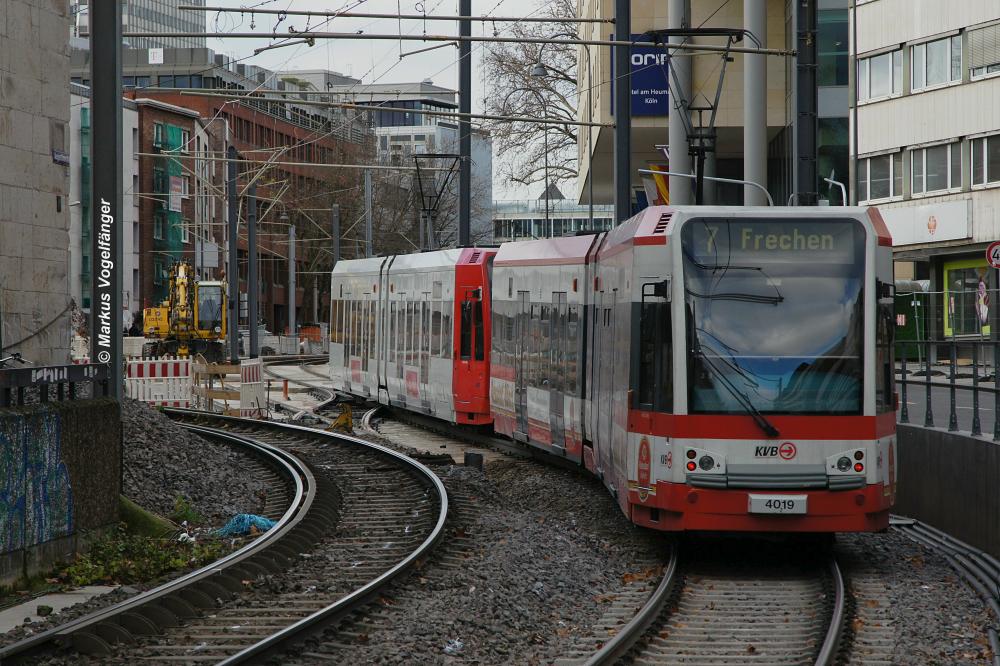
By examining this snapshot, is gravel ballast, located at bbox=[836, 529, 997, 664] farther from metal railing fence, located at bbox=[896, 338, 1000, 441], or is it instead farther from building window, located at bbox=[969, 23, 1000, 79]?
building window, located at bbox=[969, 23, 1000, 79]

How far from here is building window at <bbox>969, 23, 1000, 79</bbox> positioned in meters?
44.4

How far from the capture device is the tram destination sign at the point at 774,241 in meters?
12.3

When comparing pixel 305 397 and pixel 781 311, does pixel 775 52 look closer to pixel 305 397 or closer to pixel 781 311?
pixel 781 311

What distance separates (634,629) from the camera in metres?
9.39

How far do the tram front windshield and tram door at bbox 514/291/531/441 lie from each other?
7911mm

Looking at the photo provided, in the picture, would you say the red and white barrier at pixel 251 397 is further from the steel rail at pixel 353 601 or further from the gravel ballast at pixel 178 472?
the steel rail at pixel 353 601

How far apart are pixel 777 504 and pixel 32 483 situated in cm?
559

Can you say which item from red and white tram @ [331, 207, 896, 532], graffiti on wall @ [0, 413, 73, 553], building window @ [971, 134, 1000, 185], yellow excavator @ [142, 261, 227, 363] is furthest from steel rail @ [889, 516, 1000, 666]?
yellow excavator @ [142, 261, 227, 363]

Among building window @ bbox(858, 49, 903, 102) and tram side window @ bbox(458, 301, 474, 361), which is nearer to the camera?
tram side window @ bbox(458, 301, 474, 361)

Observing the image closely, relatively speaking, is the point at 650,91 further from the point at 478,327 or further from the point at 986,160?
the point at 986,160

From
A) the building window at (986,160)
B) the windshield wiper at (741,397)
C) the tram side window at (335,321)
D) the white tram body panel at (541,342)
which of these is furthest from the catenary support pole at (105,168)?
the building window at (986,160)

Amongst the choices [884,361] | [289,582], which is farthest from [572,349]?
[289,582]

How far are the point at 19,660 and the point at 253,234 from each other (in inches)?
1782

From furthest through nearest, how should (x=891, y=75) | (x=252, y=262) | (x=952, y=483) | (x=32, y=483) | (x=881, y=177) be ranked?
(x=252, y=262) → (x=881, y=177) → (x=891, y=75) → (x=952, y=483) → (x=32, y=483)
